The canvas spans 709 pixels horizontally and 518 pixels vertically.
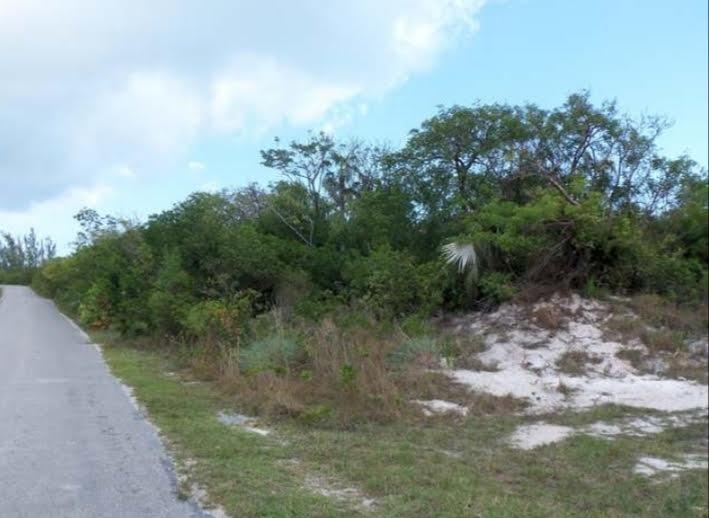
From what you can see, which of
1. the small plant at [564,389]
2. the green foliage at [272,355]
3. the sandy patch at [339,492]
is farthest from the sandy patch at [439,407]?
the green foliage at [272,355]

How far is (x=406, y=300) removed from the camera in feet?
48.7

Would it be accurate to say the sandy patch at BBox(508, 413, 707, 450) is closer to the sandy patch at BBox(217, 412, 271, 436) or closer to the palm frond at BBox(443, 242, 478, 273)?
the sandy patch at BBox(217, 412, 271, 436)

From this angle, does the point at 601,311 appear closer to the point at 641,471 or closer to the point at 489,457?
the point at 641,471

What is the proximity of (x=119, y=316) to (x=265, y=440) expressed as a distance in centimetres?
1770

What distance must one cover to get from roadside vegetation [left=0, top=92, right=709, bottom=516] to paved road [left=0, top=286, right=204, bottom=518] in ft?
1.58

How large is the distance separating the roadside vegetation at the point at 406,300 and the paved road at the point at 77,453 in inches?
19.0

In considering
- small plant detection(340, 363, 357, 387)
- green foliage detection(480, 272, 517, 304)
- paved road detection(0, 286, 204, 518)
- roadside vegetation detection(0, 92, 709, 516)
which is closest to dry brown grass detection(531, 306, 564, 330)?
roadside vegetation detection(0, 92, 709, 516)

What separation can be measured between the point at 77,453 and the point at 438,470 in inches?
158

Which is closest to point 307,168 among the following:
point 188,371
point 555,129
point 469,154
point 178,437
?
point 469,154

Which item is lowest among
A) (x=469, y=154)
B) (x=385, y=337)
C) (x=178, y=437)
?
(x=178, y=437)

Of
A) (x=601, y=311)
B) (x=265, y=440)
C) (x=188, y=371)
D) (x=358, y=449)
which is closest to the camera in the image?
(x=601, y=311)

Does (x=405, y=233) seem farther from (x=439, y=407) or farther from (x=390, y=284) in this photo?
(x=439, y=407)

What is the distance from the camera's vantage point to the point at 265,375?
1159 centimetres

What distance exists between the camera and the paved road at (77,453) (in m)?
5.83
